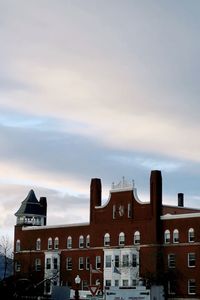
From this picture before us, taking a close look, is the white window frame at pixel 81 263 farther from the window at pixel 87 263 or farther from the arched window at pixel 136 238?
the arched window at pixel 136 238

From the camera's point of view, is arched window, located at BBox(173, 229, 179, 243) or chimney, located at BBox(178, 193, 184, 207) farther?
chimney, located at BBox(178, 193, 184, 207)

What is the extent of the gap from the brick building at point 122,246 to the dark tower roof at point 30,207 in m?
3.60

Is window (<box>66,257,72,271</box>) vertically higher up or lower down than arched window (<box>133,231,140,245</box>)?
lower down

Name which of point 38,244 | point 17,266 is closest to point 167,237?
point 38,244

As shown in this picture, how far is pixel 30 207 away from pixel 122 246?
27149mm

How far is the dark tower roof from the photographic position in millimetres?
119000

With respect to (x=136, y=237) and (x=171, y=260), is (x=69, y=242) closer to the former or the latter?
(x=136, y=237)

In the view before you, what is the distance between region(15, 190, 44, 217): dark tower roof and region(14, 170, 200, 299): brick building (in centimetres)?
360

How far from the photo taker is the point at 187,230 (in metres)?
90.1

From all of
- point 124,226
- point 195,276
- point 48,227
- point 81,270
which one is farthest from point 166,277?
point 48,227

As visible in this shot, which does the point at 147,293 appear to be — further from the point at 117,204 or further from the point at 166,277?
the point at 117,204

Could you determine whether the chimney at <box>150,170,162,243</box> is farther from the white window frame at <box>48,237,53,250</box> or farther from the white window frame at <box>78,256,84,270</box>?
the white window frame at <box>48,237,53,250</box>

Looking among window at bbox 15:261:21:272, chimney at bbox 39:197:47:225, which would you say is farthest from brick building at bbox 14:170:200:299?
chimney at bbox 39:197:47:225

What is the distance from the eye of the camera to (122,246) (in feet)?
321
